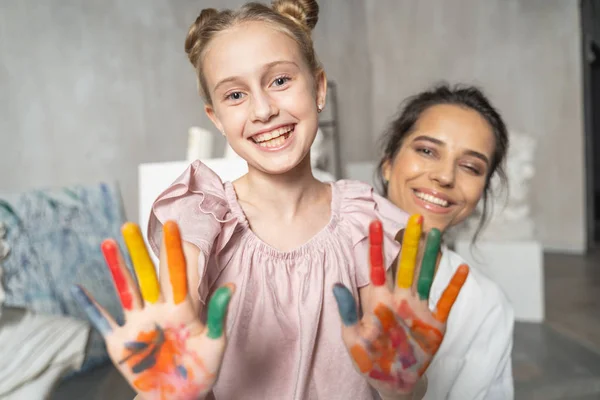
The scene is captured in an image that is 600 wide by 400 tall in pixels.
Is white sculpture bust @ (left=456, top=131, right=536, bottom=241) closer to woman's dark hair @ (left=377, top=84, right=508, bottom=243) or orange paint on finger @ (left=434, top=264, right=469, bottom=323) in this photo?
woman's dark hair @ (left=377, top=84, right=508, bottom=243)

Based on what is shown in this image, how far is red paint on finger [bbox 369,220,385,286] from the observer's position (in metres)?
0.59

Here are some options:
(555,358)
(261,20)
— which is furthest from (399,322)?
(555,358)

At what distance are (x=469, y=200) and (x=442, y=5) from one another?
10.5 ft

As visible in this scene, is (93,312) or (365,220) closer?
(93,312)

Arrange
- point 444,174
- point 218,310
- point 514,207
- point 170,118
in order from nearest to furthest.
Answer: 1. point 218,310
2. point 444,174
3. point 170,118
4. point 514,207

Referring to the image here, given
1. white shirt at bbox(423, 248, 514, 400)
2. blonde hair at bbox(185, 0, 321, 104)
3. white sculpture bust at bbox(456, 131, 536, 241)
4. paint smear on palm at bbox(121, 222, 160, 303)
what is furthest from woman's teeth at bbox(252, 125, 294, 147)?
white sculpture bust at bbox(456, 131, 536, 241)

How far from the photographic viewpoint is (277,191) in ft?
2.37

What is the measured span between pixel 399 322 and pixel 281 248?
188 millimetres

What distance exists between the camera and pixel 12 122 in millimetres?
1886

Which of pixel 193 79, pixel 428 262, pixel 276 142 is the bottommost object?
pixel 428 262

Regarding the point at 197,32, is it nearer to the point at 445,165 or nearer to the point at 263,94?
the point at 263,94

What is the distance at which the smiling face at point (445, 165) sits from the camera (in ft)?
3.52

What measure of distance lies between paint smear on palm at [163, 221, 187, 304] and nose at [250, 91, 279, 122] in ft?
0.61

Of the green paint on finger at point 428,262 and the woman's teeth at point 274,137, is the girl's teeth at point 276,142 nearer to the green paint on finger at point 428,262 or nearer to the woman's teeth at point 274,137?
the woman's teeth at point 274,137
